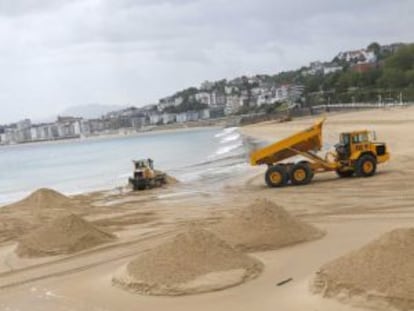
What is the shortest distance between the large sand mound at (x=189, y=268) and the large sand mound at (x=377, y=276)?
1422 mm

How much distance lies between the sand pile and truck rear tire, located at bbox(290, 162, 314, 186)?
10209 millimetres

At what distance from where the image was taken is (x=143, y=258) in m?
9.94

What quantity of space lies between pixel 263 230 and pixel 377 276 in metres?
4.19

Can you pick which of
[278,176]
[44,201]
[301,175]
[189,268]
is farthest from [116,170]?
[189,268]

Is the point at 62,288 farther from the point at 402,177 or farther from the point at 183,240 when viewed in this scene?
the point at 402,177

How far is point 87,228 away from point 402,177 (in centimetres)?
1144

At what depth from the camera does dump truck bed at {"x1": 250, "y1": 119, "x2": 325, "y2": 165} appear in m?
23.3

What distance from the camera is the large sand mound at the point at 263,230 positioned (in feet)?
37.6

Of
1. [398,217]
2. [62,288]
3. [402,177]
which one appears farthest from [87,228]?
[402,177]

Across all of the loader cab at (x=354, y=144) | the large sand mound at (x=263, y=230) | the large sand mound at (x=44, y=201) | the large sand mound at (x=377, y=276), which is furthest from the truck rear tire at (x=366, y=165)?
the large sand mound at (x=377, y=276)

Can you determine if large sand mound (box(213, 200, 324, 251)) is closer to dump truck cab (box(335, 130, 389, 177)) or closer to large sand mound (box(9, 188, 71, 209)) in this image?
dump truck cab (box(335, 130, 389, 177))

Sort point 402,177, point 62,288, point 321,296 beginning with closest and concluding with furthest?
point 321,296, point 62,288, point 402,177

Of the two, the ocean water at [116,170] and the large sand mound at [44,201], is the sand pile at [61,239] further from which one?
the ocean water at [116,170]

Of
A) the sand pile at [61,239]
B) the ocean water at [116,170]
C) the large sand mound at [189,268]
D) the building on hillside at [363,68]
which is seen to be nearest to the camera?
the large sand mound at [189,268]
